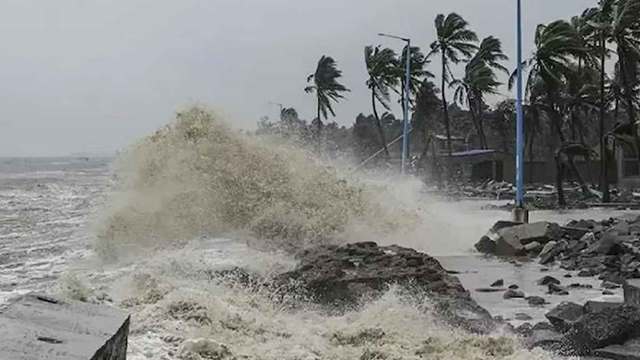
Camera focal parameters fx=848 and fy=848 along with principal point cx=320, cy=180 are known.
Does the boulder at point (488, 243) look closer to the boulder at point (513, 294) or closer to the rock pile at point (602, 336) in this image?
the boulder at point (513, 294)

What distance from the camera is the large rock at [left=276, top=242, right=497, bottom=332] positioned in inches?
427

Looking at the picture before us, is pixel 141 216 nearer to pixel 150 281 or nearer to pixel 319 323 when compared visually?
pixel 150 281

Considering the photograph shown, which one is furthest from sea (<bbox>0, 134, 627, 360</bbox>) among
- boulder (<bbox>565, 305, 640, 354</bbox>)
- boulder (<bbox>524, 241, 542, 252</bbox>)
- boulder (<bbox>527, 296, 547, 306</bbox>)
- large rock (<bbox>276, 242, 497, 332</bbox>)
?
boulder (<bbox>524, 241, 542, 252</bbox>)

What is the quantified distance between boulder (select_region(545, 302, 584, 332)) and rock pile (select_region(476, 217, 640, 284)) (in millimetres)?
4252

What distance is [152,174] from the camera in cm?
2155

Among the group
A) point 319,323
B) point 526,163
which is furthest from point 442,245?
point 526,163

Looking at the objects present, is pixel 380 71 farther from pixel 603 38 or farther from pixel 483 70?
pixel 603 38

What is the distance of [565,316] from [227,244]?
8.60m

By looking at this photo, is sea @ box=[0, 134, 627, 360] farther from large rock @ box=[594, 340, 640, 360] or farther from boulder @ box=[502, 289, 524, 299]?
large rock @ box=[594, 340, 640, 360]

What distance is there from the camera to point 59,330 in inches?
221

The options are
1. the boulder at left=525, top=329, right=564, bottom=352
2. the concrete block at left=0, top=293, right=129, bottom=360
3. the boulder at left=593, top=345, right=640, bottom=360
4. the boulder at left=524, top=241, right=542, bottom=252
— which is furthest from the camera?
the boulder at left=524, top=241, right=542, bottom=252

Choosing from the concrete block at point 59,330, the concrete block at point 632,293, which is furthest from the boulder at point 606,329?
the concrete block at point 59,330

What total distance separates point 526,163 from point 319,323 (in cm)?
5918

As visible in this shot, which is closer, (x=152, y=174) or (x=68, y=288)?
(x=68, y=288)
